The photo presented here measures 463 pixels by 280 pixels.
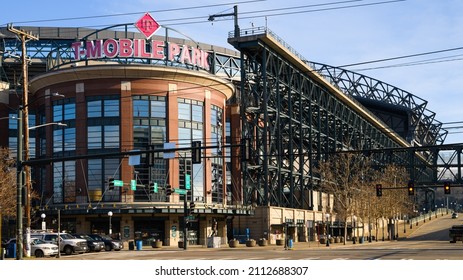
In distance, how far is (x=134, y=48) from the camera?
3051 inches

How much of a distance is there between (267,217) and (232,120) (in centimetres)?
1806

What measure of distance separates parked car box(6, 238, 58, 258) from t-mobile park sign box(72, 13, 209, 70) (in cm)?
2997

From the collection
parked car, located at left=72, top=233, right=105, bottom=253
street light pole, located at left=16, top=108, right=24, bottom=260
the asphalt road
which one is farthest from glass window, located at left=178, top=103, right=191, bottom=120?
street light pole, located at left=16, top=108, right=24, bottom=260

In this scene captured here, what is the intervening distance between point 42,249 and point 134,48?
32.3 metres

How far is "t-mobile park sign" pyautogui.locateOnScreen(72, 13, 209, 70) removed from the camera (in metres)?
77.2

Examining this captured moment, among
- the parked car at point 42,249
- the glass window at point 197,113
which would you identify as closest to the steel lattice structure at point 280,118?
the glass window at point 197,113

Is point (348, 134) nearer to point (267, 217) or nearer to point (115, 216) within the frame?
point (267, 217)

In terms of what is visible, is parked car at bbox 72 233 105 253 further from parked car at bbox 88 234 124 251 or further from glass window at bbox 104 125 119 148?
glass window at bbox 104 125 119 148

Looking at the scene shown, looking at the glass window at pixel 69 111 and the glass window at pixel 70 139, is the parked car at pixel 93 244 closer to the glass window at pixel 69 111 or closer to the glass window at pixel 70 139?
the glass window at pixel 70 139

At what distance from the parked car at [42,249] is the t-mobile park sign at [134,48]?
98.3 ft

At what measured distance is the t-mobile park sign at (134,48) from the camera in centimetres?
7725

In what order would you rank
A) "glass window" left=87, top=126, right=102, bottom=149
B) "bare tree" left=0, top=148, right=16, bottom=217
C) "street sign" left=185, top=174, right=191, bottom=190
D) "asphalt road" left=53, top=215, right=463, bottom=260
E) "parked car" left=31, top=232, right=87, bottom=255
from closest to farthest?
1. "asphalt road" left=53, top=215, right=463, bottom=260
2. "parked car" left=31, top=232, right=87, bottom=255
3. "bare tree" left=0, top=148, right=16, bottom=217
4. "street sign" left=185, top=174, right=191, bottom=190
5. "glass window" left=87, top=126, right=102, bottom=149
